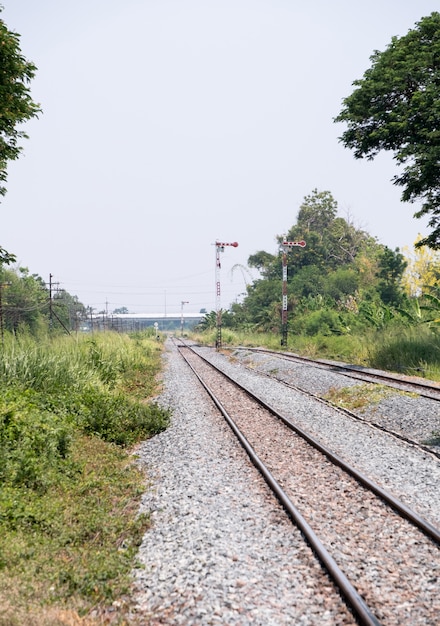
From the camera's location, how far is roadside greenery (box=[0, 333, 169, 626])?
14.2 feet

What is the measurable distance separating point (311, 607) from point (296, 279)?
188 feet

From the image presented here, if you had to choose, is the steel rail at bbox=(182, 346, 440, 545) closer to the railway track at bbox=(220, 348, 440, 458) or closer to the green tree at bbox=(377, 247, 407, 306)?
the railway track at bbox=(220, 348, 440, 458)

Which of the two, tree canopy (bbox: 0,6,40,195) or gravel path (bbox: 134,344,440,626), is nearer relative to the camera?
gravel path (bbox: 134,344,440,626)

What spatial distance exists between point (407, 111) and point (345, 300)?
3769cm

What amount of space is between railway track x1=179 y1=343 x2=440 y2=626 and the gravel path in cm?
20

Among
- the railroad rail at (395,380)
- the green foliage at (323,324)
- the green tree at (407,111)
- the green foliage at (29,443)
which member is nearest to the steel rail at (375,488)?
the green foliage at (29,443)

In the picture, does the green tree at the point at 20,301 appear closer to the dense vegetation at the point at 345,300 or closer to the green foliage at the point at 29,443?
the dense vegetation at the point at 345,300

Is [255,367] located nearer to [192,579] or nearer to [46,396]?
[46,396]

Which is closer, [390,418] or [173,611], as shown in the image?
[173,611]

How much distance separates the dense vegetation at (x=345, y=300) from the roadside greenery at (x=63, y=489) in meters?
11.9

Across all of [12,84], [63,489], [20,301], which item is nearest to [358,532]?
[63,489]

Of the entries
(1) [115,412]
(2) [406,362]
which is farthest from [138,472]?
(2) [406,362]

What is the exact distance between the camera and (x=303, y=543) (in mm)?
5133

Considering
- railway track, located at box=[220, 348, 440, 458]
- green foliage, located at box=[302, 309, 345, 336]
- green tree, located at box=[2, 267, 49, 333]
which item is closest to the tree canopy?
railway track, located at box=[220, 348, 440, 458]
